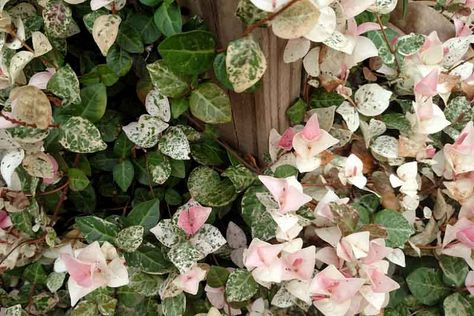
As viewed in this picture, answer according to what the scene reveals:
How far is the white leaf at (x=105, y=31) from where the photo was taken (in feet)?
2.52

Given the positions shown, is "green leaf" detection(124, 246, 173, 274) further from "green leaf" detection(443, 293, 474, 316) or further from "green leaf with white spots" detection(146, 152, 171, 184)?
"green leaf" detection(443, 293, 474, 316)

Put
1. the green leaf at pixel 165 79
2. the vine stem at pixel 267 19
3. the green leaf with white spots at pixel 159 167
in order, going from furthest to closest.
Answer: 1. the green leaf with white spots at pixel 159 167
2. the green leaf at pixel 165 79
3. the vine stem at pixel 267 19

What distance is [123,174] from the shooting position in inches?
36.0

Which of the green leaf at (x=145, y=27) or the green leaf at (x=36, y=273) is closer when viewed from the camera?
the green leaf at (x=145, y=27)

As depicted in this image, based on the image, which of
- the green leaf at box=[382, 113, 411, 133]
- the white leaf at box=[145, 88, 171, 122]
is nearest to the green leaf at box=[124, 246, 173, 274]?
the white leaf at box=[145, 88, 171, 122]

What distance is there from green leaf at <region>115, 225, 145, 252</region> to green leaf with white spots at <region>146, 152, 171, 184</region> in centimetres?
8

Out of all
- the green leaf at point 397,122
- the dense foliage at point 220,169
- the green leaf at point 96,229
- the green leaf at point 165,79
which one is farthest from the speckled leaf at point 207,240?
the green leaf at point 397,122

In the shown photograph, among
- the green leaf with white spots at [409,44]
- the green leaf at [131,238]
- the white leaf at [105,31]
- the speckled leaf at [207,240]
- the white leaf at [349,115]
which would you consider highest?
the white leaf at [105,31]

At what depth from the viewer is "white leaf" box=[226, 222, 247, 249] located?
97 cm

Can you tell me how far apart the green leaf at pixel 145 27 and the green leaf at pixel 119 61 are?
4 cm

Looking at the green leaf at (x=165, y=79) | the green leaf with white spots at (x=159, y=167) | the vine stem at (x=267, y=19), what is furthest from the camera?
the green leaf with white spots at (x=159, y=167)

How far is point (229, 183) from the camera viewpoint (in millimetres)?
927

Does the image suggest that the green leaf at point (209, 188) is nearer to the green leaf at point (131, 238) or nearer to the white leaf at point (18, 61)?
the green leaf at point (131, 238)

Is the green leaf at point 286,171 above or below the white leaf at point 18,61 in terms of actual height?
below
